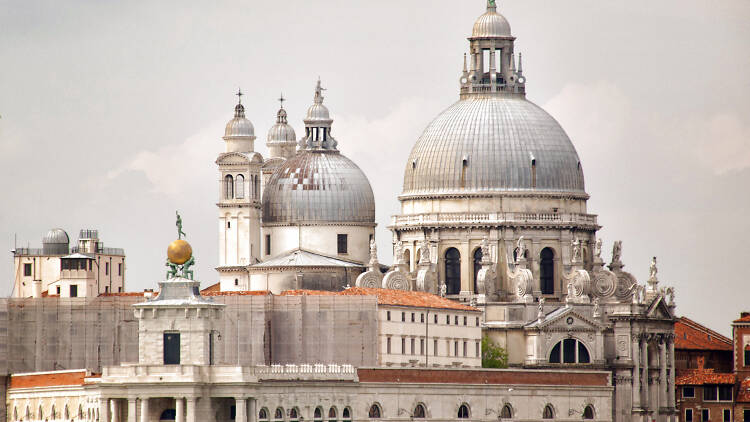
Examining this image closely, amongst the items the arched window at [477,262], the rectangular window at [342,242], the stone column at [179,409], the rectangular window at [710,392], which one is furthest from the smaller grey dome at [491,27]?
the stone column at [179,409]

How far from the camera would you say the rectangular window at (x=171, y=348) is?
5022 inches

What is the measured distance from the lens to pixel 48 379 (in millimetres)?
139750

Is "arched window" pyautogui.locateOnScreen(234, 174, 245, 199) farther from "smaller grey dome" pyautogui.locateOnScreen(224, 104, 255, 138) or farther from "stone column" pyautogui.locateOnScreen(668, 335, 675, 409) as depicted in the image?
"stone column" pyautogui.locateOnScreen(668, 335, 675, 409)

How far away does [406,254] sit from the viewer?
174000mm

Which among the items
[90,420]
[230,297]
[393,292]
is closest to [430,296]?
[393,292]

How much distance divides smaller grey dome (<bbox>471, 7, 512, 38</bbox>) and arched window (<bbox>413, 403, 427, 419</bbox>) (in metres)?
36.3

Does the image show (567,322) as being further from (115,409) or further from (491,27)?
(115,409)

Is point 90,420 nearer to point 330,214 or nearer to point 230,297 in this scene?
point 230,297

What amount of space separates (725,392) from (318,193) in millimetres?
29173

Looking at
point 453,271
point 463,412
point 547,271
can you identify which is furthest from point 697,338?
point 463,412

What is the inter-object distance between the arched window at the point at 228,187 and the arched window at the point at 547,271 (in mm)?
17936

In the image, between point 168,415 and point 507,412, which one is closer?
point 168,415

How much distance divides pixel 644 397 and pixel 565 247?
9.66m

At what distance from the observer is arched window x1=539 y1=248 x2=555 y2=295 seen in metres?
172
